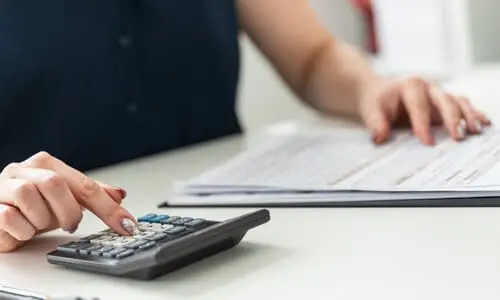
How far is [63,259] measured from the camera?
0.55m

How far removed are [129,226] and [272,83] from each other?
1.65m

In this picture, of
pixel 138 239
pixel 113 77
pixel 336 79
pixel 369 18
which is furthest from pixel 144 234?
pixel 369 18

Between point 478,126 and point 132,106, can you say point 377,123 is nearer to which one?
point 478,126

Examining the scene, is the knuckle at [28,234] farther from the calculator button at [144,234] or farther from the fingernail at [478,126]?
the fingernail at [478,126]

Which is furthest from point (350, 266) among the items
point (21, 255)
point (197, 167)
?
point (197, 167)

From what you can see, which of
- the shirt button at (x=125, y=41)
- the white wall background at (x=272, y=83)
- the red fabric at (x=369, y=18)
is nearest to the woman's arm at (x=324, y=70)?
the shirt button at (x=125, y=41)

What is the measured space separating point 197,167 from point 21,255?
38 cm

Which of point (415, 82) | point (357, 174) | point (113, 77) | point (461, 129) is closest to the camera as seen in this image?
point (357, 174)

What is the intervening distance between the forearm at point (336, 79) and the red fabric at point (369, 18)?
0.99 meters

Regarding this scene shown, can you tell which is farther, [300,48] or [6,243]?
[300,48]

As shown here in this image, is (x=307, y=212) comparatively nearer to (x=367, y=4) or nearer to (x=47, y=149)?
(x=47, y=149)

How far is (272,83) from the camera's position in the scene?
7.24 feet

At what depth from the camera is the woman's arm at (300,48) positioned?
1265 millimetres

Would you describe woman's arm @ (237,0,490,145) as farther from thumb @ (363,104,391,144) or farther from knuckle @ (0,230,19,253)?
knuckle @ (0,230,19,253)
